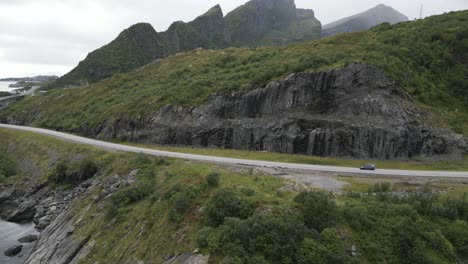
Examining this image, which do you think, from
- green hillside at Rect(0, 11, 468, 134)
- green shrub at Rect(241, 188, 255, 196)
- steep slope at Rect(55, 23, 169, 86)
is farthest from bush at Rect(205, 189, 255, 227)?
steep slope at Rect(55, 23, 169, 86)

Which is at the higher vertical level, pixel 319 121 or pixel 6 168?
pixel 319 121

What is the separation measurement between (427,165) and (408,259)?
79.7 feet

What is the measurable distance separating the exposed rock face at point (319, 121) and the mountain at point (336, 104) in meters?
0.14

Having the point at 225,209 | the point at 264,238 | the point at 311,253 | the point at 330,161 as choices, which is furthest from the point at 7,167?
the point at 311,253

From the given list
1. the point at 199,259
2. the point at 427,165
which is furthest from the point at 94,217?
the point at 427,165

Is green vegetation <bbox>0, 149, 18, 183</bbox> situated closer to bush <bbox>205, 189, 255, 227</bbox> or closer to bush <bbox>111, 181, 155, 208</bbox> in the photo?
bush <bbox>111, 181, 155, 208</bbox>

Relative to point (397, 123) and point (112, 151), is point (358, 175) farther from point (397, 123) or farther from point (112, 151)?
point (112, 151)

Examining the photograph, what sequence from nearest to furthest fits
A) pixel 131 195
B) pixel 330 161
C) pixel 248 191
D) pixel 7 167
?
pixel 248 191 < pixel 131 195 < pixel 330 161 < pixel 7 167

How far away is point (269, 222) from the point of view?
20.8m

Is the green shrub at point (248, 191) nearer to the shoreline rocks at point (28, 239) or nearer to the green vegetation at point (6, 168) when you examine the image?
the shoreline rocks at point (28, 239)

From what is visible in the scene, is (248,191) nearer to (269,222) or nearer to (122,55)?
(269,222)

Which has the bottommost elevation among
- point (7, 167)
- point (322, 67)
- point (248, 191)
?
point (7, 167)

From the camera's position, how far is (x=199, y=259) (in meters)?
20.7

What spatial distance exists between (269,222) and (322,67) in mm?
37850
